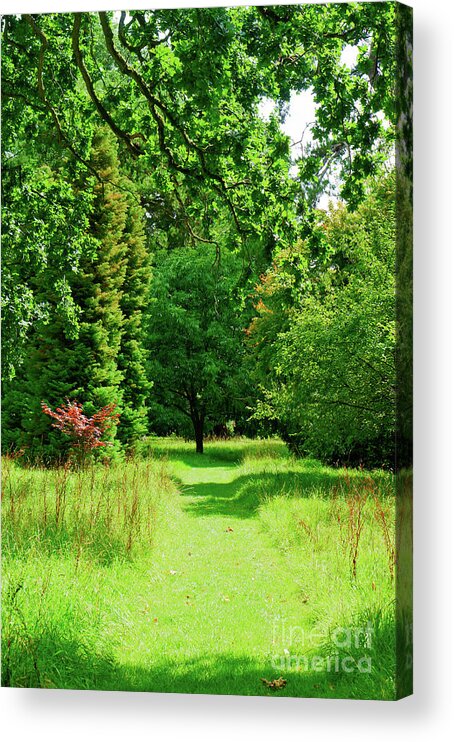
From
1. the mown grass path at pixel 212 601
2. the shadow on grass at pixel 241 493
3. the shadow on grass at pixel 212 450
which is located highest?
the shadow on grass at pixel 212 450

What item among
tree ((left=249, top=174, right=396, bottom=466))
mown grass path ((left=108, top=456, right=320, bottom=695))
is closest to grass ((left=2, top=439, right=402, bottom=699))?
mown grass path ((left=108, top=456, right=320, bottom=695))

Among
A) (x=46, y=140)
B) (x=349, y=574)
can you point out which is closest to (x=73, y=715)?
(x=349, y=574)

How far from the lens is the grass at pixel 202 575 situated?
15.5 ft

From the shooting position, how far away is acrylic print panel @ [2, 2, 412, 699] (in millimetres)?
4801

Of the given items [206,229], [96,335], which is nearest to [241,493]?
[96,335]

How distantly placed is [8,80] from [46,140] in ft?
1.89

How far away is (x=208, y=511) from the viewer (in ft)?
19.0

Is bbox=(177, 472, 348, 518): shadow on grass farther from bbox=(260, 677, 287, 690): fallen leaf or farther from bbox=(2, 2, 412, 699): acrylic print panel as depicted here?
bbox=(260, 677, 287, 690): fallen leaf

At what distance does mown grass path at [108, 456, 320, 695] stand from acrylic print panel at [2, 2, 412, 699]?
0.6 inches

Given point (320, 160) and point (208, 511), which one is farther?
point (208, 511)

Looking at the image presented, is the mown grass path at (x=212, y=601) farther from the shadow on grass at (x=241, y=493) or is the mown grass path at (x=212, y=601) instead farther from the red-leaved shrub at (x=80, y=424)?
the red-leaved shrub at (x=80, y=424)

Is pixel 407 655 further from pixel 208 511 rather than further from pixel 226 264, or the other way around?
pixel 226 264

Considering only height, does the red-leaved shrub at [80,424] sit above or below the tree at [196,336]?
below

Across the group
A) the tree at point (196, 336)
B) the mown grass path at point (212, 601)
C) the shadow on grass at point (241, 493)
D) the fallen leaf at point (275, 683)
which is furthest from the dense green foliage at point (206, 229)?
the fallen leaf at point (275, 683)
